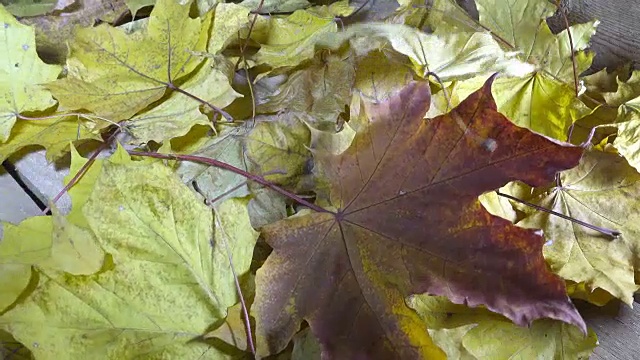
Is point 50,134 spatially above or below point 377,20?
below

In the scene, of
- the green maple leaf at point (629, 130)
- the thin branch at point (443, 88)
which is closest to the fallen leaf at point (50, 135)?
the thin branch at point (443, 88)

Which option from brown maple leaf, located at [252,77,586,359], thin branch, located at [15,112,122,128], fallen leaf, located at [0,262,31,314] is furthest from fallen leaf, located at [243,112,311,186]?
fallen leaf, located at [0,262,31,314]

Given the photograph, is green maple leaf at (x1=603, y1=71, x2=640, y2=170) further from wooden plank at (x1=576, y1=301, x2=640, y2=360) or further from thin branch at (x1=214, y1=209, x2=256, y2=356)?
thin branch at (x1=214, y1=209, x2=256, y2=356)

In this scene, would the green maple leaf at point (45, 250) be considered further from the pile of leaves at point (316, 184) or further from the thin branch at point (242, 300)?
the thin branch at point (242, 300)

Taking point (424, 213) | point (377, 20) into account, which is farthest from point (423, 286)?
point (377, 20)

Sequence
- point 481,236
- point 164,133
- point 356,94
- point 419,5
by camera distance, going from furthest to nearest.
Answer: point 419,5, point 164,133, point 356,94, point 481,236

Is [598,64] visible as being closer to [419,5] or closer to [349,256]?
[419,5]

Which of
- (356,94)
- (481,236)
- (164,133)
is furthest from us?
(164,133)

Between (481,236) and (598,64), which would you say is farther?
(598,64)

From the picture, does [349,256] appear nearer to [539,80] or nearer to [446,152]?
[446,152]
